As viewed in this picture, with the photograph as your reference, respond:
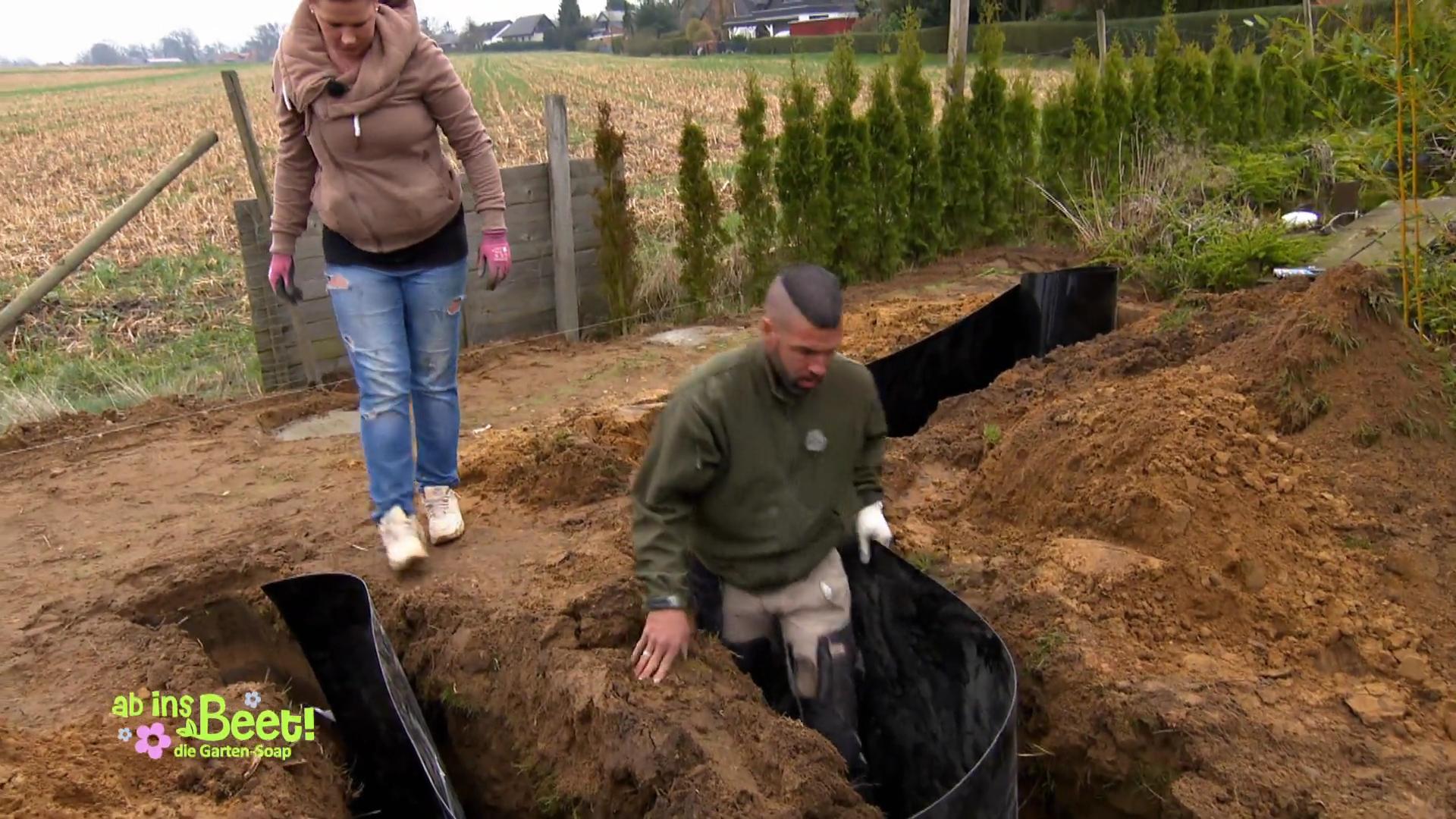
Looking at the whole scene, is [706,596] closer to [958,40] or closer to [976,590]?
[976,590]

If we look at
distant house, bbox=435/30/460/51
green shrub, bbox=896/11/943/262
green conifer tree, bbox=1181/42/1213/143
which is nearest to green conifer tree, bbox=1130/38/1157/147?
green conifer tree, bbox=1181/42/1213/143

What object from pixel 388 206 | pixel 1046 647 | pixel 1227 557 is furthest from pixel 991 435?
pixel 388 206

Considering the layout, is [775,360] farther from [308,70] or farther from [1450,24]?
[1450,24]

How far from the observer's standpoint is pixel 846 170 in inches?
312

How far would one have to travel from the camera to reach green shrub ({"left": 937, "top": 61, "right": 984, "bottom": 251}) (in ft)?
27.9

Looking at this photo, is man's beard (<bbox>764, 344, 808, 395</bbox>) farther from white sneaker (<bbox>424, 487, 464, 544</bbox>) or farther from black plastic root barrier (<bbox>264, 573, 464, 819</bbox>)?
white sneaker (<bbox>424, 487, 464, 544</bbox>)

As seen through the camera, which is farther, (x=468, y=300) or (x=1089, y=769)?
(x=468, y=300)

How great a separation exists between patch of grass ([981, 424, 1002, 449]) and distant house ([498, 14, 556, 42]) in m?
75.2

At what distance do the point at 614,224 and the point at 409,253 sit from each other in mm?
3716

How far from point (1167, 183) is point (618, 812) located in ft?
27.0

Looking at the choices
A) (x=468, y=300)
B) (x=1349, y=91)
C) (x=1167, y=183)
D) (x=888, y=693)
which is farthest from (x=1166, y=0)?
(x=888, y=693)

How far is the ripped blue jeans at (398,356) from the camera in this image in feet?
11.1

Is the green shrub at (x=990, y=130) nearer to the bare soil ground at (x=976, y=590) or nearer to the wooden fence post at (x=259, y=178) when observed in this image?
the bare soil ground at (x=976, y=590)

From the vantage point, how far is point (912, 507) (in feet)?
13.7
